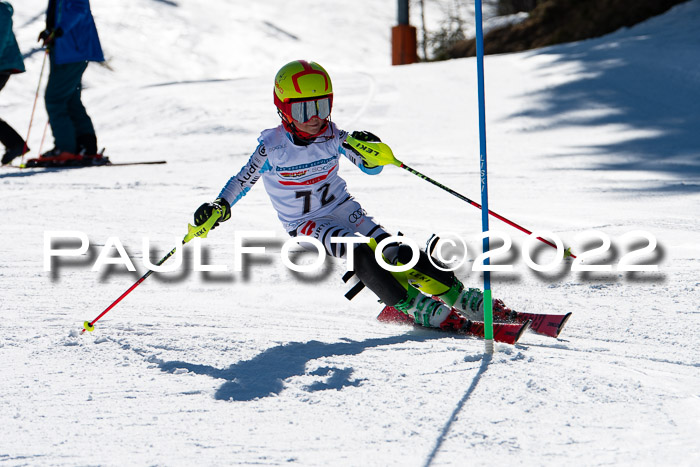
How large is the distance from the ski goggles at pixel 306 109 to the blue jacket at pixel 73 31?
5.41 m

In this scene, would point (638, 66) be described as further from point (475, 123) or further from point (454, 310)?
point (454, 310)

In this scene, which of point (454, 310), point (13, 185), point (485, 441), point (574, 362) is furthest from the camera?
point (13, 185)

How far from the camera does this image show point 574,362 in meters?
3.14

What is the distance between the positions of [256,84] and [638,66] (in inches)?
243

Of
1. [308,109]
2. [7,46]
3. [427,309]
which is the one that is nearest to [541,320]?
[427,309]

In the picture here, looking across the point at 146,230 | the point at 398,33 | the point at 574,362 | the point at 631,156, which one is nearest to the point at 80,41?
the point at 146,230

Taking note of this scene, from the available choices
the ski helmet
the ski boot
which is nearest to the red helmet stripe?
the ski helmet

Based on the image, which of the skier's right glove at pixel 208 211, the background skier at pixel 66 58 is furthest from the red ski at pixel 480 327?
the background skier at pixel 66 58

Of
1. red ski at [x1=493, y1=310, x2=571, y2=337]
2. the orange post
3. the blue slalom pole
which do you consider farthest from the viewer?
the orange post

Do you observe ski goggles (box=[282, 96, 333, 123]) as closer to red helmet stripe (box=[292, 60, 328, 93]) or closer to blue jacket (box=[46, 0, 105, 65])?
red helmet stripe (box=[292, 60, 328, 93])

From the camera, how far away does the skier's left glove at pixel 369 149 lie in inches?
158

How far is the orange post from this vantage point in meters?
17.9

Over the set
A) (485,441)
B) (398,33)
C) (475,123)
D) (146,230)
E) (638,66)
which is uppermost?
(398,33)

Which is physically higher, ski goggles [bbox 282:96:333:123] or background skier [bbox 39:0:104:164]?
background skier [bbox 39:0:104:164]
